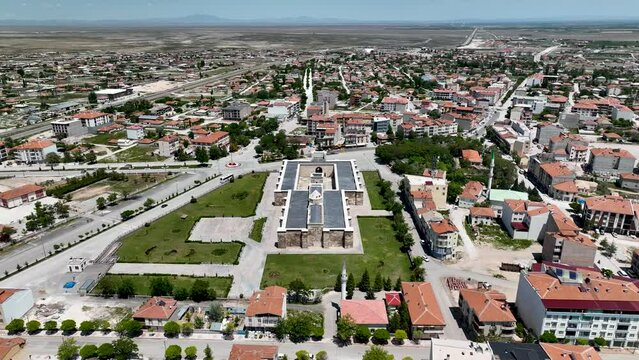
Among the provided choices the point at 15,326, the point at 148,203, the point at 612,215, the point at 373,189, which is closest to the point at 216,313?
the point at 15,326

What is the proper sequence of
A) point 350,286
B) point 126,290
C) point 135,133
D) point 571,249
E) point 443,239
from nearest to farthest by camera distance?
point 126,290 → point 350,286 → point 571,249 → point 443,239 → point 135,133

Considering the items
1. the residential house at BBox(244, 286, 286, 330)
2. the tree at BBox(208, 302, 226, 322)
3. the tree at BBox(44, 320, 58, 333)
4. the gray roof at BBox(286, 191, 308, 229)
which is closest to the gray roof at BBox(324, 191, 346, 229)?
the gray roof at BBox(286, 191, 308, 229)

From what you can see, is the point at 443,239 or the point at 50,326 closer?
the point at 50,326

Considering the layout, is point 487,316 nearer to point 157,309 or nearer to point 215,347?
point 215,347

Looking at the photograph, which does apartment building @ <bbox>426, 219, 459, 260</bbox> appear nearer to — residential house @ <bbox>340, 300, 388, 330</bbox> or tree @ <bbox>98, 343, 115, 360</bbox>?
residential house @ <bbox>340, 300, 388, 330</bbox>

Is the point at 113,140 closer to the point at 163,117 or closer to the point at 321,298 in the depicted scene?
the point at 163,117

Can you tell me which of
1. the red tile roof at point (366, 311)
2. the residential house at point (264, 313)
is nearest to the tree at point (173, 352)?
the residential house at point (264, 313)
